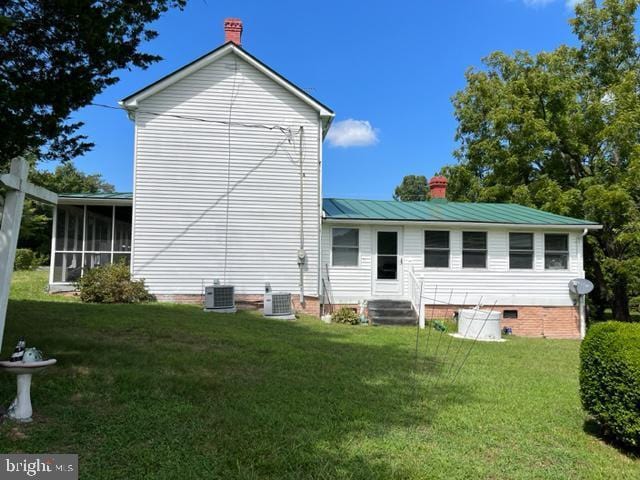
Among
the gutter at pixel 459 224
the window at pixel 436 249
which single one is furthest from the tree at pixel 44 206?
the window at pixel 436 249

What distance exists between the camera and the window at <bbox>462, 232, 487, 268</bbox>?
51.1ft

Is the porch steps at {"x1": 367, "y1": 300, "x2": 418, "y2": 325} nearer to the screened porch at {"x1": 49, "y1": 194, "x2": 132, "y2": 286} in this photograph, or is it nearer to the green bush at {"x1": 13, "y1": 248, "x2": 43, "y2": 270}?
the screened porch at {"x1": 49, "y1": 194, "x2": 132, "y2": 286}

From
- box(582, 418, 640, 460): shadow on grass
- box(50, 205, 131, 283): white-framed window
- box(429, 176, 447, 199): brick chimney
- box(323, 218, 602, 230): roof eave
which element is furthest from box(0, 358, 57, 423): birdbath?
box(429, 176, 447, 199): brick chimney

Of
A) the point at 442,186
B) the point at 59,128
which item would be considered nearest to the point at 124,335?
→ the point at 59,128

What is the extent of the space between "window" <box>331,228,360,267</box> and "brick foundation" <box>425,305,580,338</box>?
3.43 metres

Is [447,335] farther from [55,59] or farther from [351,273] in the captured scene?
[55,59]

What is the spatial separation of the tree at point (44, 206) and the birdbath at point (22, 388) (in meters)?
17.9

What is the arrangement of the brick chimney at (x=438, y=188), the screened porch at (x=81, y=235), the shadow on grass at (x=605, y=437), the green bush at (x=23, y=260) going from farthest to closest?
the green bush at (x=23, y=260), the brick chimney at (x=438, y=188), the screened porch at (x=81, y=235), the shadow on grass at (x=605, y=437)

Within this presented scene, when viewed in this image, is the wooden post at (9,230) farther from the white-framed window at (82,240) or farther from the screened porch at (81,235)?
the white-framed window at (82,240)

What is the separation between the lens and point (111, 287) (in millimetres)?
13312

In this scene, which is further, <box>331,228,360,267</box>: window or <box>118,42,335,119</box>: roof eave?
<box>331,228,360,267</box>: window

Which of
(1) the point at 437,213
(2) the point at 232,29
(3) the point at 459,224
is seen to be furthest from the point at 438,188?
(2) the point at 232,29

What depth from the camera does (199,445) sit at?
3994 millimetres

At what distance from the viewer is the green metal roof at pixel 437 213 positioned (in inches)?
600
